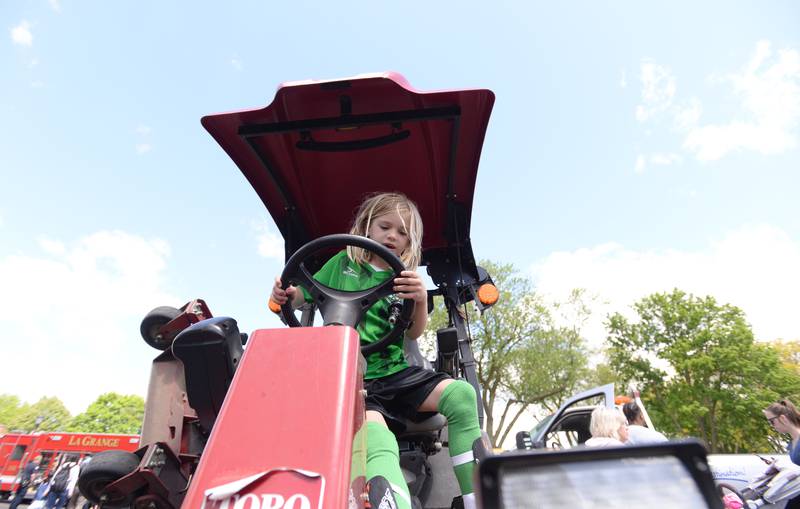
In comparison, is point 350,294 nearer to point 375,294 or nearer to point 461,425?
point 375,294

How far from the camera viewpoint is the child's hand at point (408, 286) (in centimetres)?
162

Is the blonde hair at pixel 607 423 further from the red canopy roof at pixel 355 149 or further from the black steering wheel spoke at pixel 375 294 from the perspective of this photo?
the black steering wheel spoke at pixel 375 294

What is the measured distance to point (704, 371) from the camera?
77.4ft

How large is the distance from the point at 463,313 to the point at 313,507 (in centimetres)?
225

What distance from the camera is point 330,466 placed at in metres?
0.83

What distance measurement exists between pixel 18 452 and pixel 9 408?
67113 mm

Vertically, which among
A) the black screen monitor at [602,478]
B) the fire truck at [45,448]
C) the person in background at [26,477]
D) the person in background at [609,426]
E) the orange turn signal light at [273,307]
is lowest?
the black screen monitor at [602,478]

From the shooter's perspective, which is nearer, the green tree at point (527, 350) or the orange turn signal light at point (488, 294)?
the orange turn signal light at point (488, 294)

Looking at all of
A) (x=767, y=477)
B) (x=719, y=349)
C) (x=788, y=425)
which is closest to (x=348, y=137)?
(x=788, y=425)

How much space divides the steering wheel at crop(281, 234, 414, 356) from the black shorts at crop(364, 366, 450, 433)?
0.22 meters

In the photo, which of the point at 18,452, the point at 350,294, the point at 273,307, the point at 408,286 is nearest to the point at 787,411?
the point at 408,286

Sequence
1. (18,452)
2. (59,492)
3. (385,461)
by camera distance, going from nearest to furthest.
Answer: (385,461) → (59,492) → (18,452)

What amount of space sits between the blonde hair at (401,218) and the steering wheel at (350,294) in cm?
48

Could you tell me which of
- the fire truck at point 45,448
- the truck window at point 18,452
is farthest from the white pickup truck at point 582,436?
the truck window at point 18,452
